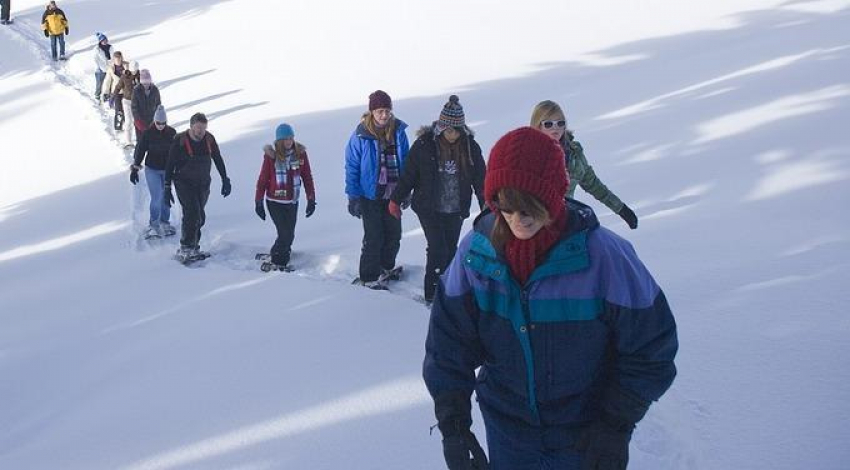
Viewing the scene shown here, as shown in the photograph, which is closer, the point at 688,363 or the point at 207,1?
the point at 688,363

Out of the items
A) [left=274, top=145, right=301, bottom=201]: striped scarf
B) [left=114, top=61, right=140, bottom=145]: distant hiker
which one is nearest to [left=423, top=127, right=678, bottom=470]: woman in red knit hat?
[left=274, top=145, right=301, bottom=201]: striped scarf

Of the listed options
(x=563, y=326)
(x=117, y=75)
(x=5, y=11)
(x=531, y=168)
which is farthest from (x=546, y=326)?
(x=5, y=11)

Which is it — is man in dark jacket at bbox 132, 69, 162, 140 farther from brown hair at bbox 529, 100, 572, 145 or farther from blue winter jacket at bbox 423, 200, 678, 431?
blue winter jacket at bbox 423, 200, 678, 431

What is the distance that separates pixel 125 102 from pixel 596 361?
1382cm

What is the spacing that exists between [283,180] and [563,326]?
5.63 meters

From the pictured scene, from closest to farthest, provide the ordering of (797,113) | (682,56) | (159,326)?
(159,326), (797,113), (682,56)

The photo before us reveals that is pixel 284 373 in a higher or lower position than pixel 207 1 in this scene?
lower

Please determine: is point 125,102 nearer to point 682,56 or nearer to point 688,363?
point 682,56

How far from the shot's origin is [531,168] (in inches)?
95.3

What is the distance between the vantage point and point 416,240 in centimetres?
835

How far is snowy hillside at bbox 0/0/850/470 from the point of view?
4531mm

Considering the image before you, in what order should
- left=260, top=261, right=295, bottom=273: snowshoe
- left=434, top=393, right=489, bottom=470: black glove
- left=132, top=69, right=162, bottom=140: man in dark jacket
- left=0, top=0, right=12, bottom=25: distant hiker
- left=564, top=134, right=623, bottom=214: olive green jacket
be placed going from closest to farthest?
left=434, top=393, right=489, bottom=470: black glove < left=564, top=134, right=623, bottom=214: olive green jacket < left=260, top=261, right=295, bottom=273: snowshoe < left=132, top=69, right=162, bottom=140: man in dark jacket < left=0, top=0, right=12, bottom=25: distant hiker

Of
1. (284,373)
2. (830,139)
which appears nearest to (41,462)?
(284,373)

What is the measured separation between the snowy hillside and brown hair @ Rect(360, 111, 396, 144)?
146 cm
